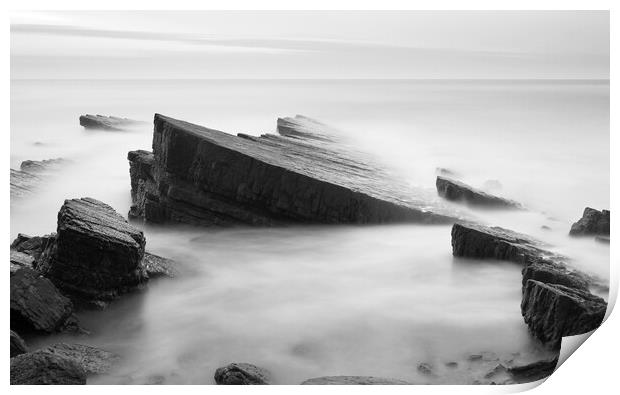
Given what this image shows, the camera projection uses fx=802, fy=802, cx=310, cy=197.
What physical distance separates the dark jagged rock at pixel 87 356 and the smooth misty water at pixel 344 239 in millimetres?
98

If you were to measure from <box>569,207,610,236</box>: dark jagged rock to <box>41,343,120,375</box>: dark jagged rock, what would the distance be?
383 cm

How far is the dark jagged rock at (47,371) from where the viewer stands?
5.38m

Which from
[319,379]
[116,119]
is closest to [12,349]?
[319,379]

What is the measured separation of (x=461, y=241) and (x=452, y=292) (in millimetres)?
560

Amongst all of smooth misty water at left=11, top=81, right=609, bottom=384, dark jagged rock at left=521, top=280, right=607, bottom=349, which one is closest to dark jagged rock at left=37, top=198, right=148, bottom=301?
smooth misty water at left=11, top=81, right=609, bottom=384

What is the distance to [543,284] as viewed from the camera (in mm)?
5758

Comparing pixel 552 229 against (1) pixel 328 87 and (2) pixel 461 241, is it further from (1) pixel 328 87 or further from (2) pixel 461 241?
(1) pixel 328 87

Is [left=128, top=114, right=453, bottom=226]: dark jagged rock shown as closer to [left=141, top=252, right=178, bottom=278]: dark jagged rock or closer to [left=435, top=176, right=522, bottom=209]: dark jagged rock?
[left=435, top=176, right=522, bottom=209]: dark jagged rock

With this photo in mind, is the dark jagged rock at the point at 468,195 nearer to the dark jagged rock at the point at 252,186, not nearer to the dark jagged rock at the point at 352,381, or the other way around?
the dark jagged rock at the point at 252,186

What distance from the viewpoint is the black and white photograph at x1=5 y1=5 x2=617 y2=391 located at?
228 inches

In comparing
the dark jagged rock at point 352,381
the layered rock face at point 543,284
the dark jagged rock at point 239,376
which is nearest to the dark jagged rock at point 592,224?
the layered rock face at point 543,284

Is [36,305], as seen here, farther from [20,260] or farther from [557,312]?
[557,312]

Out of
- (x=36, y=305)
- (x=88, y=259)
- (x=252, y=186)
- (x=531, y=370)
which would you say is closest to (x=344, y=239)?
(x=252, y=186)
